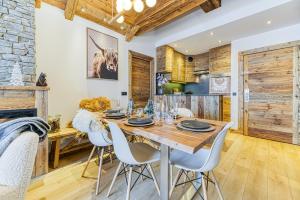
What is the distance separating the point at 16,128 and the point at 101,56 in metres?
2.71

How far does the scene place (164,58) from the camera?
4.65m

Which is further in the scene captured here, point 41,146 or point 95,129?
point 41,146

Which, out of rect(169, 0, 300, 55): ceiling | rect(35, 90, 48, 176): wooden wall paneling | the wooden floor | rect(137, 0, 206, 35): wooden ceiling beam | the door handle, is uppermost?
rect(137, 0, 206, 35): wooden ceiling beam

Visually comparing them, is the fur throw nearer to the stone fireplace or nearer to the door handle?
the stone fireplace

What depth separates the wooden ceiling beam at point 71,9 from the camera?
2.62 m

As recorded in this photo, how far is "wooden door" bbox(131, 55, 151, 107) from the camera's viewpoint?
434 centimetres

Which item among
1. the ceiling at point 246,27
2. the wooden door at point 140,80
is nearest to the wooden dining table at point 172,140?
A: the ceiling at point 246,27

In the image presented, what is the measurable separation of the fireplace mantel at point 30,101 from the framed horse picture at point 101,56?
4.20 ft

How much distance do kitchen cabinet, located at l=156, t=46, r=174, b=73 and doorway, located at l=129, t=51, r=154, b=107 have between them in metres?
0.25

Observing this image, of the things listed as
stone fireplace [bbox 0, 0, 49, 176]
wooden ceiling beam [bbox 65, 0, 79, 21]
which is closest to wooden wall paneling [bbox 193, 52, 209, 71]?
wooden ceiling beam [bbox 65, 0, 79, 21]

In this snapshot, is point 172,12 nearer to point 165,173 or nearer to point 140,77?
point 140,77

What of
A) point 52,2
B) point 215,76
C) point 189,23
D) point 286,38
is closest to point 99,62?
point 52,2

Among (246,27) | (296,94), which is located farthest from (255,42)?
(296,94)

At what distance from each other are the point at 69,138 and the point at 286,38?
4.79 metres
